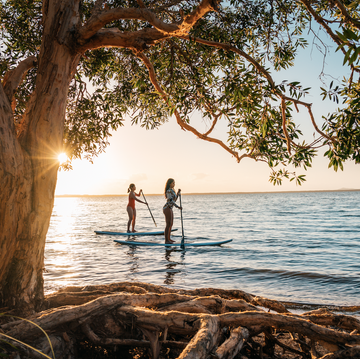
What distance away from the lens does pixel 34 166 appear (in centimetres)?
410

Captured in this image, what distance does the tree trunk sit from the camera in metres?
3.69

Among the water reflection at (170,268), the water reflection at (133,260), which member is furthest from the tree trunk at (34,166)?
the water reflection at (133,260)

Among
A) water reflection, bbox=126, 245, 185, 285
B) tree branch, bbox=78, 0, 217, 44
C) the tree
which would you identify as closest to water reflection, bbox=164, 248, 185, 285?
water reflection, bbox=126, 245, 185, 285

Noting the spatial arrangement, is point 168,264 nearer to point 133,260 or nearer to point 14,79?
point 133,260

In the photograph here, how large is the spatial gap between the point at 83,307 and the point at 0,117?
2.41 metres

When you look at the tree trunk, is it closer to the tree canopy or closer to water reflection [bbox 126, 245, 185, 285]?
the tree canopy

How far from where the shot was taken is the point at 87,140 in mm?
8266

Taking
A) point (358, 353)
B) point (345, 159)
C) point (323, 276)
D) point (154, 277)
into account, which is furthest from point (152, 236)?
point (358, 353)

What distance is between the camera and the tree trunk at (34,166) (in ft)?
12.1

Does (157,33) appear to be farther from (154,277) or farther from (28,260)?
(154,277)

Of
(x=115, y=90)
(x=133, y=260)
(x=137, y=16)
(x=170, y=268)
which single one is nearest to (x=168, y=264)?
(x=170, y=268)

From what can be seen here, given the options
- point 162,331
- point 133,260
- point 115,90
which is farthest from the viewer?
point 133,260

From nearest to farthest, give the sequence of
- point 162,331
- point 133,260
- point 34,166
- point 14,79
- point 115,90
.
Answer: point 162,331
point 34,166
point 14,79
point 115,90
point 133,260

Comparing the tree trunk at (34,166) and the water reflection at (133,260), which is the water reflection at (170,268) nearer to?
the water reflection at (133,260)
